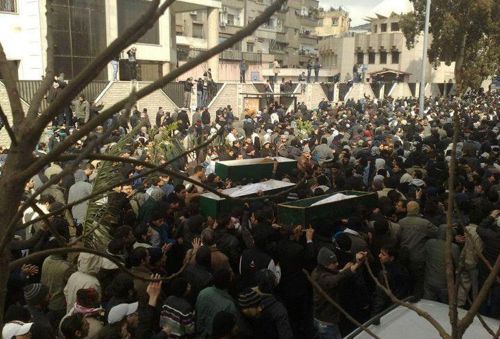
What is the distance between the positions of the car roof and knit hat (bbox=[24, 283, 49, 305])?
275cm

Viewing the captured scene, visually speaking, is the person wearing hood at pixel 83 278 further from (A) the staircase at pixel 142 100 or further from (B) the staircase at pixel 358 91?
(B) the staircase at pixel 358 91

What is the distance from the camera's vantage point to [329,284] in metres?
4.71

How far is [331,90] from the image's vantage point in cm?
3238

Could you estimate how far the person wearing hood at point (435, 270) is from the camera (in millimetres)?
5656

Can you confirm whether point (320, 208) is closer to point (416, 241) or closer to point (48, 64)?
point (416, 241)

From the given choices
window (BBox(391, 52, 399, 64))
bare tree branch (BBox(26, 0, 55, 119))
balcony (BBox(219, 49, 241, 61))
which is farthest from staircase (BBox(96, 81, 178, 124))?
window (BBox(391, 52, 399, 64))

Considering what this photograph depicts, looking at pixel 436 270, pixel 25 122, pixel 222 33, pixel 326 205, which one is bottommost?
pixel 436 270

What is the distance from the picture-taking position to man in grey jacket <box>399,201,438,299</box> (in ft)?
19.1

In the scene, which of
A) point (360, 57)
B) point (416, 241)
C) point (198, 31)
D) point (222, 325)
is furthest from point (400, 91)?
point (222, 325)

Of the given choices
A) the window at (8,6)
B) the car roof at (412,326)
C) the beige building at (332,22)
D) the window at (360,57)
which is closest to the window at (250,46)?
the window at (360,57)

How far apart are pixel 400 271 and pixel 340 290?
90 cm

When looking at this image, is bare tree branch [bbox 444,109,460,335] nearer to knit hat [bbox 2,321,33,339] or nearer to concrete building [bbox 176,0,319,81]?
knit hat [bbox 2,321,33,339]

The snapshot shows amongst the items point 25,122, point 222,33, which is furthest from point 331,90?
point 25,122

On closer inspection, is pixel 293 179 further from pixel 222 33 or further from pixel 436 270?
pixel 222 33
